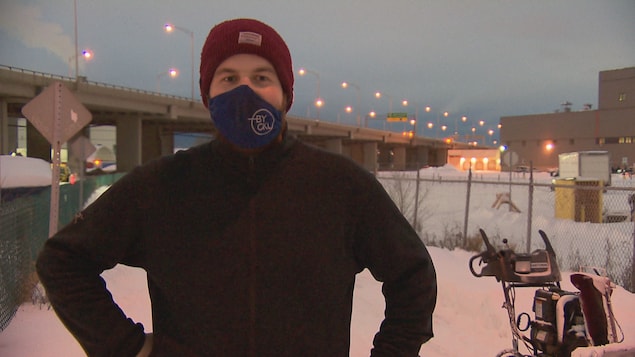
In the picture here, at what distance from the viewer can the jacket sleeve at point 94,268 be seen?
167 cm

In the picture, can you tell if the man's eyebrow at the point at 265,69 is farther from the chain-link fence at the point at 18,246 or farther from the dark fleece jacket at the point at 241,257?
the chain-link fence at the point at 18,246

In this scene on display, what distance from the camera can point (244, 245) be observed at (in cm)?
167

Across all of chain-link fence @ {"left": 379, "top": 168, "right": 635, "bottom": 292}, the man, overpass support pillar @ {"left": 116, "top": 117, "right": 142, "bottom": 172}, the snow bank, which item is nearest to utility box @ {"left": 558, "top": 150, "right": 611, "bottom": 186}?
chain-link fence @ {"left": 379, "top": 168, "right": 635, "bottom": 292}

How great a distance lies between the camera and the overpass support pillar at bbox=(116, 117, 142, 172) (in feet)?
147

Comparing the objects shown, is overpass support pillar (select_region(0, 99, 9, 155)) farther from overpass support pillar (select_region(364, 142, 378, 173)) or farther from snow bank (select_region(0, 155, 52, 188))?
overpass support pillar (select_region(364, 142, 378, 173))

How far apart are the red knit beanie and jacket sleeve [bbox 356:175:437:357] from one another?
579 mm

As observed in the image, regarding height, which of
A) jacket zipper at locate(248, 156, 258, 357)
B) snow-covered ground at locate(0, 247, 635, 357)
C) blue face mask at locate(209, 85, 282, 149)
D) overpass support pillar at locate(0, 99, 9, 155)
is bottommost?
snow-covered ground at locate(0, 247, 635, 357)

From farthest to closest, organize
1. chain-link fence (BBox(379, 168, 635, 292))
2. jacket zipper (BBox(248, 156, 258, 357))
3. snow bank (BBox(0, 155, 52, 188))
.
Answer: snow bank (BBox(0, 155, 52, 188)) → chain-link fence (BBox(379, 168, 635, 292)) → jacket zipper (BBox(248, 156, 258, 357))

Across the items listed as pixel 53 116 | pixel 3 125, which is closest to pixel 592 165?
pixel 53 116

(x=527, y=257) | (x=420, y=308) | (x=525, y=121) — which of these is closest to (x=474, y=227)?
(x=527, y=257)

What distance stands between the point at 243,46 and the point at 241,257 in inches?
29.6

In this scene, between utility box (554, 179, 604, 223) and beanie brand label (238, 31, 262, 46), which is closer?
beanie brand label (238, 31, 262, 46)

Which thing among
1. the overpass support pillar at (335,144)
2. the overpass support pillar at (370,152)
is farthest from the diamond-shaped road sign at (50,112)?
the overpass support pillar at (370,152)

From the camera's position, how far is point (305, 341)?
65.9 inches
